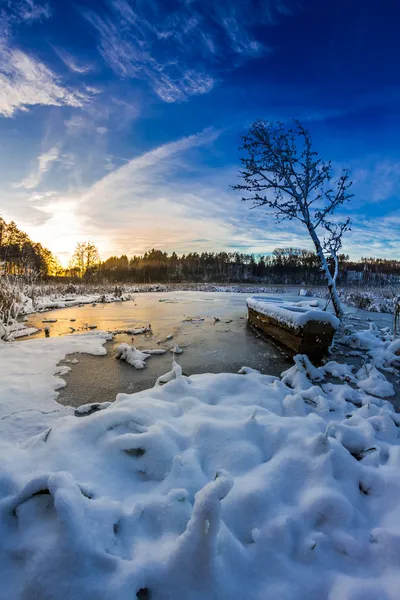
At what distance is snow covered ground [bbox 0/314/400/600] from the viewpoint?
1299mm

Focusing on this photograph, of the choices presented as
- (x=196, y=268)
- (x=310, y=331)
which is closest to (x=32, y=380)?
(x=310, y=331)

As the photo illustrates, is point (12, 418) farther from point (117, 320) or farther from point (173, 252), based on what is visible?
point (173, 252)

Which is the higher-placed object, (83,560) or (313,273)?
(313,273)

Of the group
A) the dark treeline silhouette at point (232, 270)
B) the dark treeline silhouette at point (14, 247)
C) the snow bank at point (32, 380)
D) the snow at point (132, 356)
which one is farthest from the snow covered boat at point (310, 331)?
the dark treeline silhouette at point (232, 270)

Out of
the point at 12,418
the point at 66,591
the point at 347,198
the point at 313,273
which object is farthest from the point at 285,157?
the point at 313,273

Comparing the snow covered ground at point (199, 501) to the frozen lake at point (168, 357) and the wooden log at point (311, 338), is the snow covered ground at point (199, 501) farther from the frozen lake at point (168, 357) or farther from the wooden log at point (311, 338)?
the wooden log at point (311, 338)

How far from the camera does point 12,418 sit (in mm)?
3160

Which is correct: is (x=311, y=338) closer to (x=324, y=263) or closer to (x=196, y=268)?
(x=324, y=263)

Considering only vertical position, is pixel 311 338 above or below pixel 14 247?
below

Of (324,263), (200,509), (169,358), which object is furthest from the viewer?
(324,263)

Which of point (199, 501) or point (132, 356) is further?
point (132, 356)

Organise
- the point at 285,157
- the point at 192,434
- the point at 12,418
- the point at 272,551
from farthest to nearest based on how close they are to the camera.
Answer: the point at 285,157
the point at 12,418
the point at 192,434
the point at 272,551

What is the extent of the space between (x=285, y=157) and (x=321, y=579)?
11.1 meters

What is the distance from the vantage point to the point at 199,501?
4.70 feet
